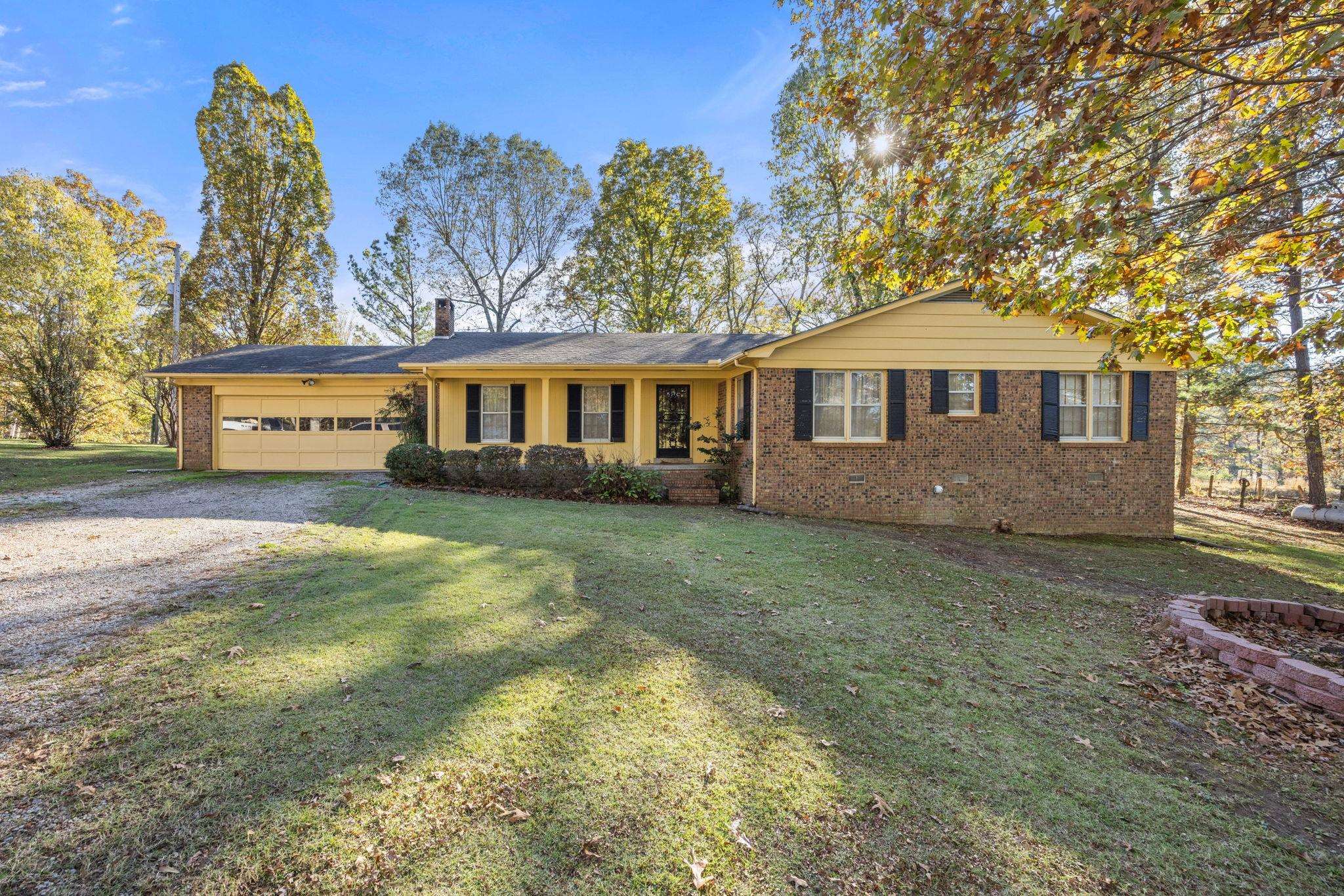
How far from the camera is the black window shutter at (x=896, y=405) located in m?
10.1

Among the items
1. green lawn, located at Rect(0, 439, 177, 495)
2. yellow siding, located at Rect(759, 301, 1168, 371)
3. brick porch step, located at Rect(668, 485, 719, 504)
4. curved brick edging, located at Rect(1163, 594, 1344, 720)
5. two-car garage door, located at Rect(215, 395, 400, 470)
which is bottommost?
curved brick edging, located at Rect(1163, 594, 1344, 720)

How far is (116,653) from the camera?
10.3 feet

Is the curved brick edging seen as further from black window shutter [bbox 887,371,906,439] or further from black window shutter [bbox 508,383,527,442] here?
black window shutter [bbox 508,383,527,442]

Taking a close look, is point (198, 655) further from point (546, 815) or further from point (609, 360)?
point (609, 360)

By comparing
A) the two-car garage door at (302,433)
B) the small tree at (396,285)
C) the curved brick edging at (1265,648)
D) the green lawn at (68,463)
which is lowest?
the curved brick edging at (1265,648)

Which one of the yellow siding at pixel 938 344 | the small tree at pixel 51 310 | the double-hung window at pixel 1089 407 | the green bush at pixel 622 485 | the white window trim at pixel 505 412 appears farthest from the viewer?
the small tree at pixel 51 310

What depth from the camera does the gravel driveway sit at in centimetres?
351

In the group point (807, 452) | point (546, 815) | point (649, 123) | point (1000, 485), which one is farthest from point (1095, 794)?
point (649, 123)

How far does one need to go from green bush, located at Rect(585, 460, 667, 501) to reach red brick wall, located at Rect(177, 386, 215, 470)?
35.6 feet

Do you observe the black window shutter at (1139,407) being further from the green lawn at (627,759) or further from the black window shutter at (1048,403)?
the green lawn at (627,759)

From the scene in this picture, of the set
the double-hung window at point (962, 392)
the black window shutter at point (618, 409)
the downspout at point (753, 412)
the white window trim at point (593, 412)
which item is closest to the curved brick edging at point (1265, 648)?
the double-hung window at point (962, 392)

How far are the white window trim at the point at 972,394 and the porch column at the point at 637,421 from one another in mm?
6361

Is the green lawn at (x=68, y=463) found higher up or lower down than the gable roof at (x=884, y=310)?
lower down

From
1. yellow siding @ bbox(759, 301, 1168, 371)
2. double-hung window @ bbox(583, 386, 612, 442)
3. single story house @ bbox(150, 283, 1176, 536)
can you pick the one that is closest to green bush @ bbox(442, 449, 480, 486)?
double-hung window @ bbox(583, 386, 612, 442)
